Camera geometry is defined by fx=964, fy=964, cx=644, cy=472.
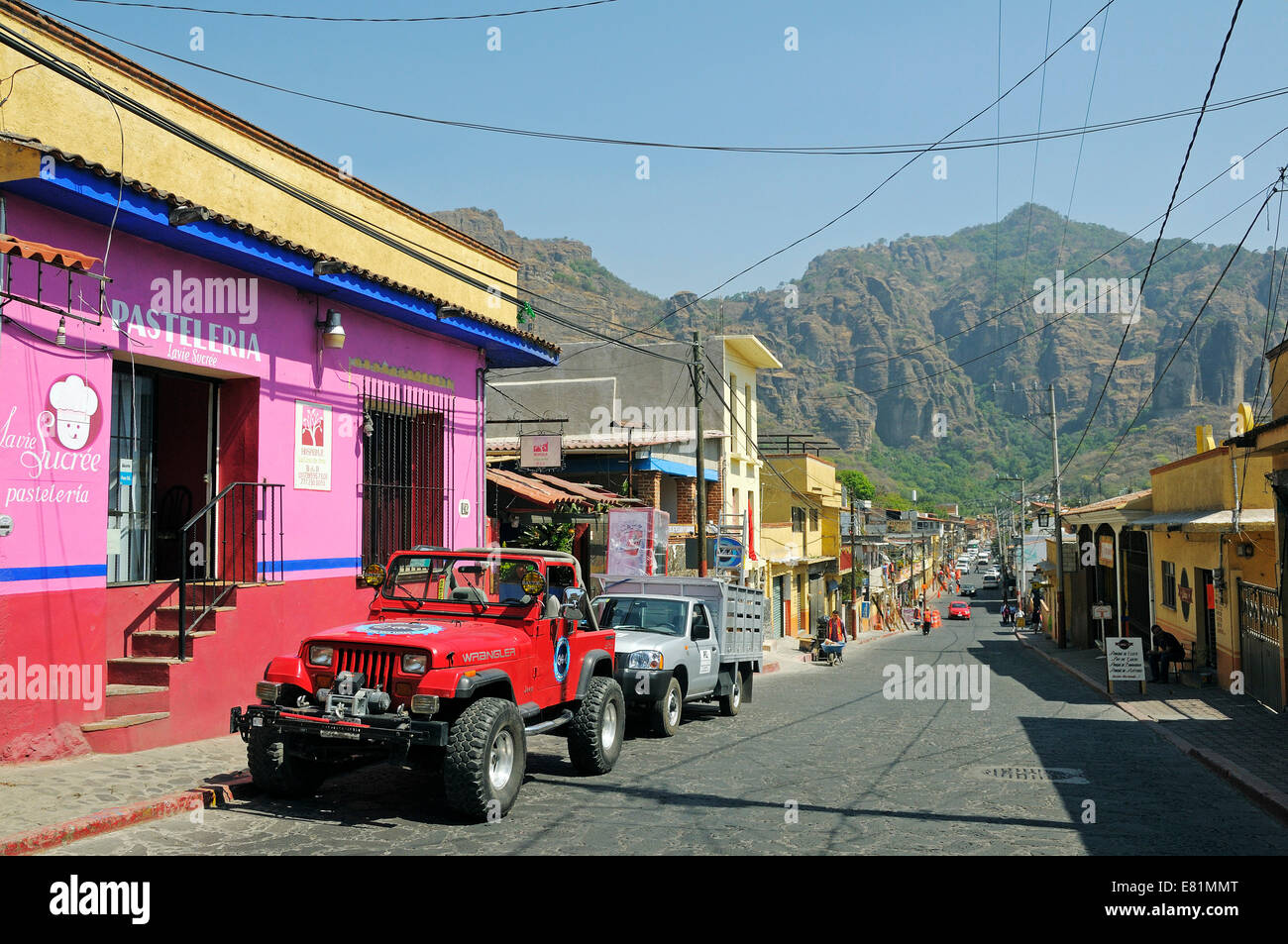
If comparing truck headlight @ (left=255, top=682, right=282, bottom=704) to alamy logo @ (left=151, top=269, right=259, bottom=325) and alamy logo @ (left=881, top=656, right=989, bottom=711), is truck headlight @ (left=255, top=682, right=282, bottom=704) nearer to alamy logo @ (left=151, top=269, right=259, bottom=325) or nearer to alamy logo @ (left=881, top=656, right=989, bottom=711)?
alamy logo @ (left=151, top=269, right=259, bottom=325)

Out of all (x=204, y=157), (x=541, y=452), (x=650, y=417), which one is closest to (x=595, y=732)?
(x=204, y=157)

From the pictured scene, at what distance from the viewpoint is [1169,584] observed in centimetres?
2658

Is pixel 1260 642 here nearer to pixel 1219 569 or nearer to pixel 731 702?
pixel 1219 569

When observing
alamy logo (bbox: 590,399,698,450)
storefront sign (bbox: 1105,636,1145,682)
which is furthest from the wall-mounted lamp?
alamy logo (bbox: 590,399,698,450)

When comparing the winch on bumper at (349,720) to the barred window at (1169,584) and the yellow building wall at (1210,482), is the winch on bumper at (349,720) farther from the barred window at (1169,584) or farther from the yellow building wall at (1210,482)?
the barred window at (1169,584)

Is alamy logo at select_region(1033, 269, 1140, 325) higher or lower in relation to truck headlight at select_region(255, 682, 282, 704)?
higher

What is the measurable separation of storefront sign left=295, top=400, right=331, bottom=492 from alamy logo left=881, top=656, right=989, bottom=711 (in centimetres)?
1171

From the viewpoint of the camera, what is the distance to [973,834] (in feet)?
23.9

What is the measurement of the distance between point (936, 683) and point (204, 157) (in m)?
20.4

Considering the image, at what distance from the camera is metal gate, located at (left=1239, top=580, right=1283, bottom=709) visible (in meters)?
16.1

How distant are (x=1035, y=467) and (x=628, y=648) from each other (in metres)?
146

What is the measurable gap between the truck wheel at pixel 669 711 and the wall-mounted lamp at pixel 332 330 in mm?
6219

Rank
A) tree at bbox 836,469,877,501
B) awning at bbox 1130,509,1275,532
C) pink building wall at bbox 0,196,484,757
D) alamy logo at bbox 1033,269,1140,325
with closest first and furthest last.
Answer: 1. pink building wall at bbox 0,196,484,757
2. awning at bbox 1130,509,1275,532
3. alamy logo at bbox 1033,269,1140,325
4. tree at bbox 836,469,877,501
